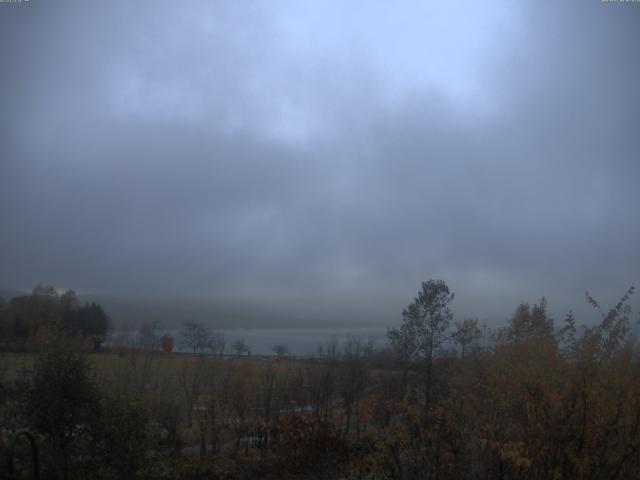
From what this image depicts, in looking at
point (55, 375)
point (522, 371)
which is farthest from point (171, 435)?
point (522, 371)

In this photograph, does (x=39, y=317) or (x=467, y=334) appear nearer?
(x=467, y=334)

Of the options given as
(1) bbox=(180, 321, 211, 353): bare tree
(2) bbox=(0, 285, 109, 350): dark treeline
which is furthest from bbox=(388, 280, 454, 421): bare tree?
(1) bbox=(180, 321, 211, 353): bare tree

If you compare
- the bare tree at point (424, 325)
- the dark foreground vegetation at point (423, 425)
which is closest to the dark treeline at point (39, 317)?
the dark foreground vegetation at point (423, 425)

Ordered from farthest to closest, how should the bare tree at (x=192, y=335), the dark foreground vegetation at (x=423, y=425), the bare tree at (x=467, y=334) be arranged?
the bare tree at (x=192, y=335)
the bare tree at (x=467, y=334)
the dark foreground vegetation at (x=423, y=425)

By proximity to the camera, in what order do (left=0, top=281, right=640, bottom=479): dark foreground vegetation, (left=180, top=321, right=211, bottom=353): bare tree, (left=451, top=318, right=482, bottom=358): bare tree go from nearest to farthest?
(left=0, top=281, right=640, bottom=479): dark foreground vegetation
(left=451, top=318, right=482, bottom=358): bare tree
(left=180, top=321, right=211, bottom=353): bare tree

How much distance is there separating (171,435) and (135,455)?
6.51 metres

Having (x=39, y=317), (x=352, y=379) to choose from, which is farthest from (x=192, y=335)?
(x=352, y=379)

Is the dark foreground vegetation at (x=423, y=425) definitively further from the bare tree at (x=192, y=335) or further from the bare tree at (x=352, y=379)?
the bare tree at (x=192, y=335)

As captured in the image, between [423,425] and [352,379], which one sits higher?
[423,425]

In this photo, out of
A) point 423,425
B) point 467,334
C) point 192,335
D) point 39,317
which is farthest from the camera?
point 192,335

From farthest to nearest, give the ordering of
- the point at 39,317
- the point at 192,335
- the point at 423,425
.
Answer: the point at 192,335 → the point at 39,317 → the point at 423,425

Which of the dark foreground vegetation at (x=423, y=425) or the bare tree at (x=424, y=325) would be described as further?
the bare tree at (x=424, y=325)

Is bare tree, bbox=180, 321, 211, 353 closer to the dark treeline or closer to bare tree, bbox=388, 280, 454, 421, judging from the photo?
the dark treeline

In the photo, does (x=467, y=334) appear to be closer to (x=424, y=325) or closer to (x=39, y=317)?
(x=424, y=325)
